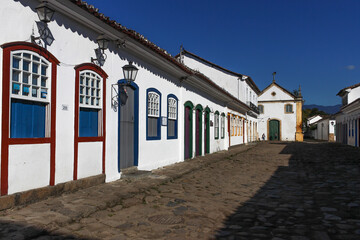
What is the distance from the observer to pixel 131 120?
292 inches

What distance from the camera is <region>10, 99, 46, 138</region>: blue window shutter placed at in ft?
14.0

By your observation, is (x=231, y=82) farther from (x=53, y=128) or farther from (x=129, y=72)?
(x=53, y=128)

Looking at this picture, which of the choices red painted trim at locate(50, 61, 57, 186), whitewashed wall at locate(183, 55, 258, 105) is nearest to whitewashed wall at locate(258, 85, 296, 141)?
whitewashed wall at locate(183, 55, 258, 105)

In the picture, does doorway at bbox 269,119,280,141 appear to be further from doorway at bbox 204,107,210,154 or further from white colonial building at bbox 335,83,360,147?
doorway at bbox 204,107,210,154

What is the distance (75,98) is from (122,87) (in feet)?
5.41

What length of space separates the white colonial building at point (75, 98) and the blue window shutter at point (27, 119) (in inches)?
0.6

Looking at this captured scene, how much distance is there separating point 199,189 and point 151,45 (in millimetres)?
3868

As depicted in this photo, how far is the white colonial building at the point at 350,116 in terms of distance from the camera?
21.7 m

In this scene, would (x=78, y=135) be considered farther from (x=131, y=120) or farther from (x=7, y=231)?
(x=7, y=231)

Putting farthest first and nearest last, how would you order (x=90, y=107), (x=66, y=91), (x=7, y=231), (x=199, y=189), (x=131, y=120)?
(x=131, y=120), (x=199, y=189), (x=90, y=107), (x=66, y=91), (x=7, y=231)

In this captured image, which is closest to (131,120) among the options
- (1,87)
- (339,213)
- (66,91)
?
(66,91)

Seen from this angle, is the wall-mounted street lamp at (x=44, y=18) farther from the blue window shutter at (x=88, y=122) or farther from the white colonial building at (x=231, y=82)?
the white colonial building at (x=231, y=82)

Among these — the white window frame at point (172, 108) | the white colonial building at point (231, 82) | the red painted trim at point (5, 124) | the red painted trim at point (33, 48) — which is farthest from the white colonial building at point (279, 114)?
the red painted trim at point (5, 124)

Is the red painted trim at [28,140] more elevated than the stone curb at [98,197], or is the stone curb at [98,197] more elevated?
the red painted trim at [28,140]
